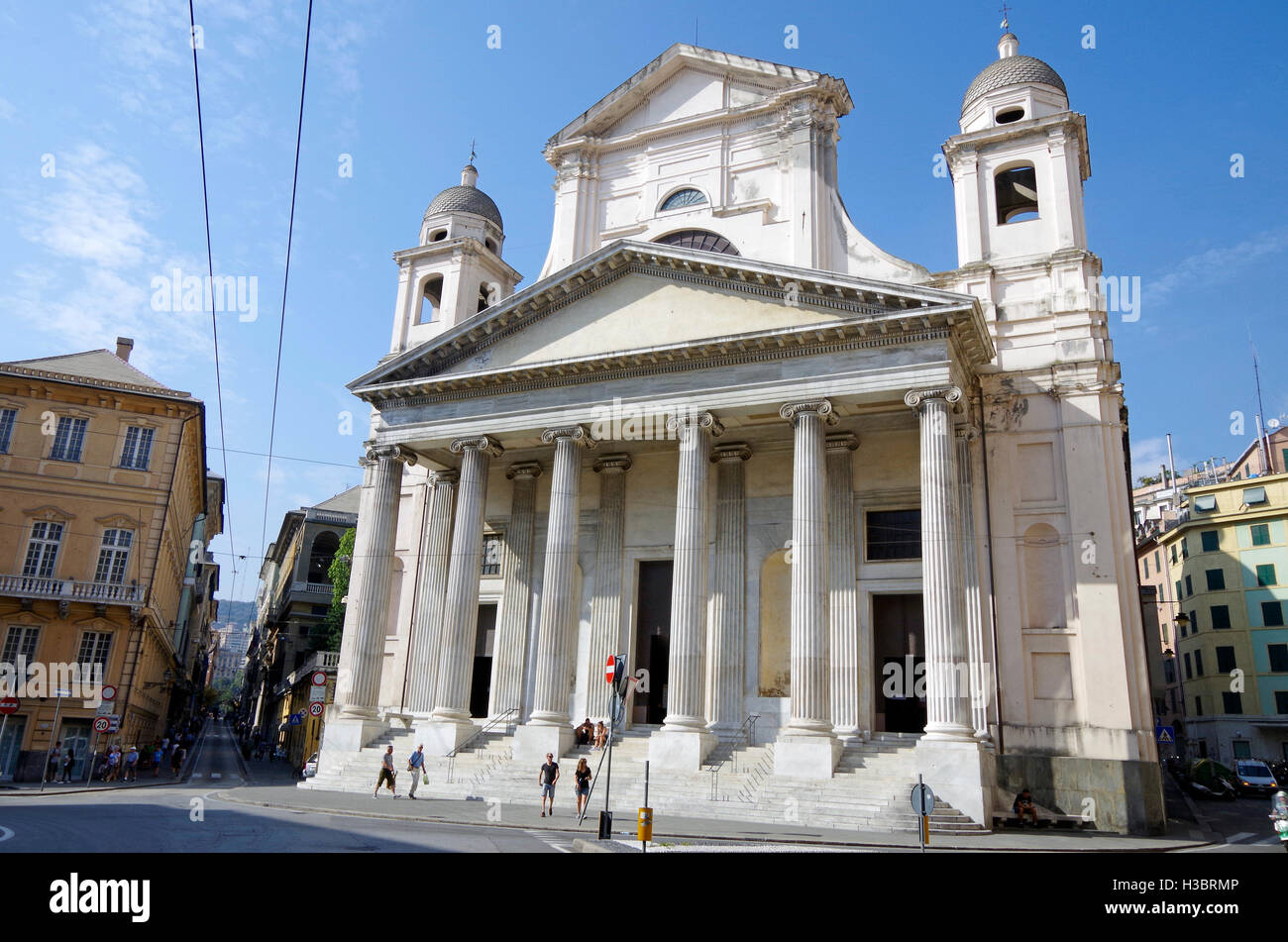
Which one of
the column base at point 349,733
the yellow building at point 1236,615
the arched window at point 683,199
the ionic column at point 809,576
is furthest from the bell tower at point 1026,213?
the yellow building at point 1236,615

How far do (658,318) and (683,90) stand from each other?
11.1 metres

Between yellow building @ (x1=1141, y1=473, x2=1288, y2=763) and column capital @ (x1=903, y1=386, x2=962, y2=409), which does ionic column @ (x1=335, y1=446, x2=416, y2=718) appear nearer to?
column capital @ (x1=903, y1=386, x2=962, y2=409)

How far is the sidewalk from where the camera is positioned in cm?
1556

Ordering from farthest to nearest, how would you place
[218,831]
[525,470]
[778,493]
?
[525,470], [778,493], [218,831]

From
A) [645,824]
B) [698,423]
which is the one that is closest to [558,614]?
[698,423]

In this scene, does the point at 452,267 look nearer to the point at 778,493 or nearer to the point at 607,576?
the point at 607,576

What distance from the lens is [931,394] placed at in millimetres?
21344

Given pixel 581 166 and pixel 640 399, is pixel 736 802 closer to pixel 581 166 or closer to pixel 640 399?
pixel 640 399

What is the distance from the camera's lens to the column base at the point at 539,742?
75.2 ft

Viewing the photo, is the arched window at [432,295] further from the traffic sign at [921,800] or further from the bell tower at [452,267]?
the traffic sign at [921,800]

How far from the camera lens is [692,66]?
31.6 meters

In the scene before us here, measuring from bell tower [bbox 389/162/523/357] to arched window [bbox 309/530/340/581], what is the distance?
28.7 meters
